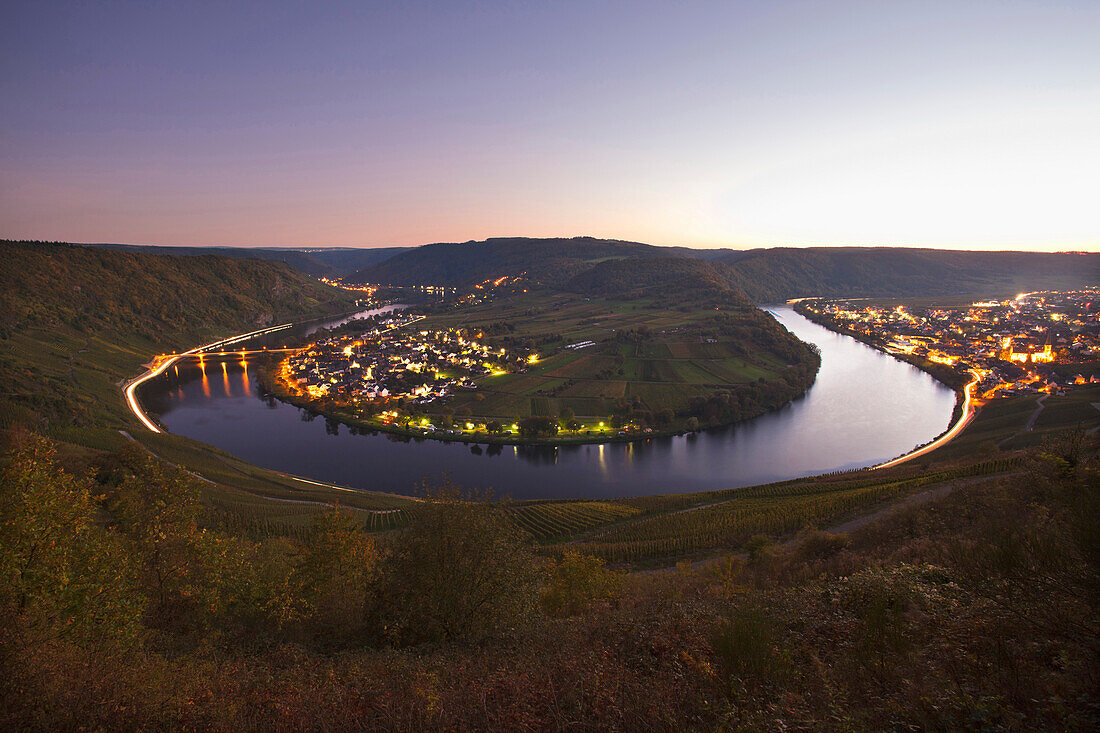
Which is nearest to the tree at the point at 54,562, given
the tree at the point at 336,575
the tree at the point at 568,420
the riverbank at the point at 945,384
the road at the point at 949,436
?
the tree at the point at 336,575

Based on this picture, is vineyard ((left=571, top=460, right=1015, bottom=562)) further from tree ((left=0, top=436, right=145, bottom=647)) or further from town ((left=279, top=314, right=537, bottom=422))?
town ((left=279, top=314, right=537, bottom=422))

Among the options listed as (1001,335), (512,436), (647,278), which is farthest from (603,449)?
(647,278)

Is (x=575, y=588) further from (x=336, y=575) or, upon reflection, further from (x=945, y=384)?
(x=945, y=384)

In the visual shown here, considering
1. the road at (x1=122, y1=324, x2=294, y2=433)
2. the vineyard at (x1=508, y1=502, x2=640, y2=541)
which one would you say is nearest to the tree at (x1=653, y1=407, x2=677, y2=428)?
the vineyard at (x1=508, y1=502, x2=640, y2=541)

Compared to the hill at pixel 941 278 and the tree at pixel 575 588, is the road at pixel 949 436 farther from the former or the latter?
the hill at pixel 941 278

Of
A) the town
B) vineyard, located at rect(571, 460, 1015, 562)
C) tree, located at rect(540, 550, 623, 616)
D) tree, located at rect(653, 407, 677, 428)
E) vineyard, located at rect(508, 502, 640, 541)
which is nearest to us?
tree, located at rect(540, 550, 623, 616)

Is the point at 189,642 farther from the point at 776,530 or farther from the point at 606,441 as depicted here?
the point at 606,441
